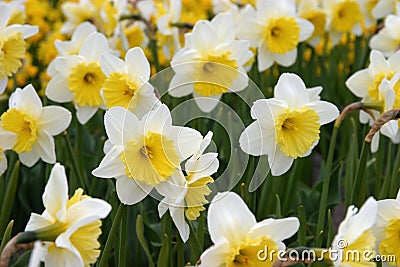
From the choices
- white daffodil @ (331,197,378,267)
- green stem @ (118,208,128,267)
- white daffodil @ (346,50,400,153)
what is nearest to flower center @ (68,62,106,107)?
green stem @ (118,208,128,267)

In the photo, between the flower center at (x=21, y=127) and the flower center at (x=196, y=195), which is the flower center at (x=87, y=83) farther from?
the flower center at (x=196, y=195)

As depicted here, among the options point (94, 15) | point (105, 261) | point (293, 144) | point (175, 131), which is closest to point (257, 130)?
point (293, 144)

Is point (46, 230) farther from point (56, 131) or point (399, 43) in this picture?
point (399, 43)

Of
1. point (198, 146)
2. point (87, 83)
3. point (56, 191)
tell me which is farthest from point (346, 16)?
point (56, 191)

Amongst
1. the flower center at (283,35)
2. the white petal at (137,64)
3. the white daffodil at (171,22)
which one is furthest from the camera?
the white daffodil at (171,22)

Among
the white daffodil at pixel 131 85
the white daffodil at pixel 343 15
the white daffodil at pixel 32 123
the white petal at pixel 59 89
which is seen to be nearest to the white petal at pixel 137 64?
the white daffodil at pixel 131 85

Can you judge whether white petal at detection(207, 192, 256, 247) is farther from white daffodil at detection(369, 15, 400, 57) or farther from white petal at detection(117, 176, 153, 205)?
white daffodil at detection(369, 15, 400, 57)

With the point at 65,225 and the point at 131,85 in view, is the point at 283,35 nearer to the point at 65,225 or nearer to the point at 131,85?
the point at 131,85
